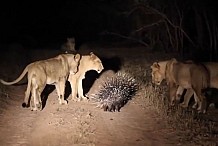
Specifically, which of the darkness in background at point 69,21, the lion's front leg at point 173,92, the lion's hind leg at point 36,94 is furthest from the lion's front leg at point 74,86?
the darkness in background at point 69,21

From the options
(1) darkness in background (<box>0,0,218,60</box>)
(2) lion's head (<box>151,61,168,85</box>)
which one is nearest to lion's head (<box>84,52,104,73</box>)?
(2) lion's head (<box>151,61,168,85</box>)

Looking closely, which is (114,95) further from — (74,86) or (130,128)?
(130,128)

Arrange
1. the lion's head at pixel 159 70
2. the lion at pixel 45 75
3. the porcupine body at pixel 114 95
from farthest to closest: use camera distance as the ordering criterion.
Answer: the lion's head at pixel 159 70
the porcupine body at pixel 114 95
the lion at pixel 45 75

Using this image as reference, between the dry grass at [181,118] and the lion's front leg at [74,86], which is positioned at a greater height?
the lion's front leg at [74,86]

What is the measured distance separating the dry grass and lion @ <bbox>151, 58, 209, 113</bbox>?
405mm

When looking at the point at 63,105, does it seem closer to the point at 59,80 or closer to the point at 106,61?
the point at 59,80

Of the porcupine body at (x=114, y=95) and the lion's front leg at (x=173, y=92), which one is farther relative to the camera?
the lion's front leg at (x=173, y=92)

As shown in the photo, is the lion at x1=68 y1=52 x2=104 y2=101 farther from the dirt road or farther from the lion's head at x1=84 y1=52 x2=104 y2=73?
the dirt road

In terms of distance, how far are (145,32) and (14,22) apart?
11.9 meters

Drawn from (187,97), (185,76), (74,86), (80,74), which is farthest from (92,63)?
(187,97)

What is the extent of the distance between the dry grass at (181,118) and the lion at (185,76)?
0.41 m

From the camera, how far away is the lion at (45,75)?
11.9 meters

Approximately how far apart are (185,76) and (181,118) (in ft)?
5.31

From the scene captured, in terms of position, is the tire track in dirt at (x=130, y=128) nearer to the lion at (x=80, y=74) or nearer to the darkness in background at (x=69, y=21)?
the lion at (x=80, y=74)
